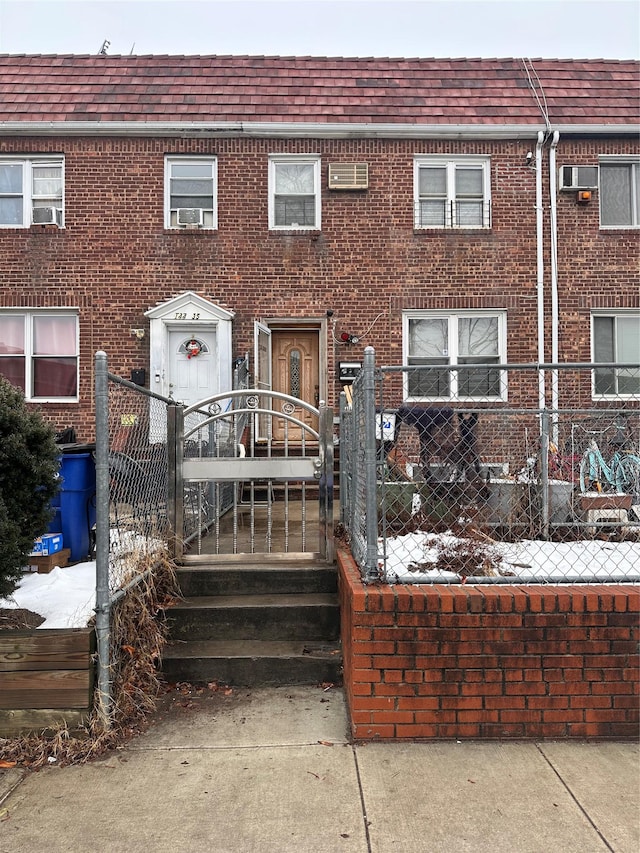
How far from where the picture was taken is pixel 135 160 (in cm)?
1039

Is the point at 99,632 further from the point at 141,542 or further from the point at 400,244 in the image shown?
the point at 400,244

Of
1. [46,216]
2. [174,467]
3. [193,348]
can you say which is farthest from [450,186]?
[174,467]

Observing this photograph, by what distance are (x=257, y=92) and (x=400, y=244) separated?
3.76 meters

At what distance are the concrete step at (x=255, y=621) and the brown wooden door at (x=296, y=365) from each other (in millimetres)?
6551

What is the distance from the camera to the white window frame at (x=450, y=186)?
34.8ft

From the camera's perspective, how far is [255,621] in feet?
13.9

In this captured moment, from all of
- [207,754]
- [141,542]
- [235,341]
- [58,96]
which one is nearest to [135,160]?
[58,96]

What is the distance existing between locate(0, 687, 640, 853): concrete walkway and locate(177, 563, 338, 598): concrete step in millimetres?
1073

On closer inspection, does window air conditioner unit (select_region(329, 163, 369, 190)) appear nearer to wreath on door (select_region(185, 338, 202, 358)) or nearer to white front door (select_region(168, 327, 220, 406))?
white front door (select_region(168, 327, 220, 406))

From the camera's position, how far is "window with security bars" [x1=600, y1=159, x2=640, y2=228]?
1073cm

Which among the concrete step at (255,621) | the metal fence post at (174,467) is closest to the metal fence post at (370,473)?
the concrete step at (255,621)

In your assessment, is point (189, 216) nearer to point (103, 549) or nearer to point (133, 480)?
point (133, 480)

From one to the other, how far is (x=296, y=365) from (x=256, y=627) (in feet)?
23.2

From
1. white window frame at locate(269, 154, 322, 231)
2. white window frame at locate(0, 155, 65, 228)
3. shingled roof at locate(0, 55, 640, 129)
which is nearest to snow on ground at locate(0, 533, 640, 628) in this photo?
white window frame at locate(269, 154, 322, 231)
